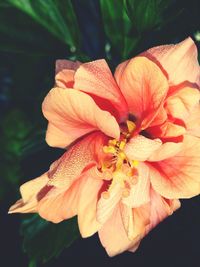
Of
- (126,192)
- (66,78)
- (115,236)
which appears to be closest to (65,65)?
(66,78)

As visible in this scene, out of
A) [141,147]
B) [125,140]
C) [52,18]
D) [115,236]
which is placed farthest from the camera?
[52,18]

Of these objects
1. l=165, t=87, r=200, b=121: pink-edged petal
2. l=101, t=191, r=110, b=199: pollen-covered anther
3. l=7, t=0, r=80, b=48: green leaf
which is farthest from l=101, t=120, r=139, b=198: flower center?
l=7, t=0, r=80, b=48: green leaf

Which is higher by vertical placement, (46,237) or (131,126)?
(131,126)

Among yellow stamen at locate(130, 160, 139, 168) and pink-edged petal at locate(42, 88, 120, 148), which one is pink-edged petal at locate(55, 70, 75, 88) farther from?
yellow stamen at locate(130, 160, 139, 168)

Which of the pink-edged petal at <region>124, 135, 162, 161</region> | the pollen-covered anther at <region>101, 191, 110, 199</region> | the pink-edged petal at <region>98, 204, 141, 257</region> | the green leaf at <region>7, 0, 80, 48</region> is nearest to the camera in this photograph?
the pink-edged petal at <region>124, 135, 162, 161</region>

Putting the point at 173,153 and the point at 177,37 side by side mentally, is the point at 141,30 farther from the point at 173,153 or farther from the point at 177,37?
the point at 173,153

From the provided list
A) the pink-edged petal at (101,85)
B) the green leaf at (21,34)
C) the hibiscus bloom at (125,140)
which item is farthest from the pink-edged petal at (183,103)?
the green leaf at (21,34)

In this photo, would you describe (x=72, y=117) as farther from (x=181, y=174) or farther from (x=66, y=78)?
(x=181, y=174)
